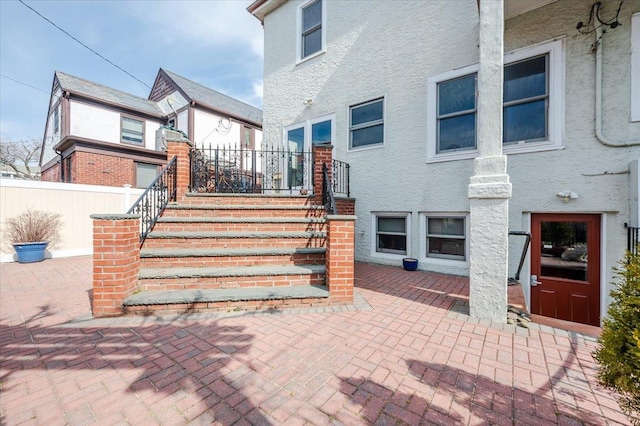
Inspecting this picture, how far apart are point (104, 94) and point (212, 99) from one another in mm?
5341

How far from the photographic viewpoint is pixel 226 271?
3939 millimetres

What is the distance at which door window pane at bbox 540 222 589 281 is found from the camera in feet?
15.3

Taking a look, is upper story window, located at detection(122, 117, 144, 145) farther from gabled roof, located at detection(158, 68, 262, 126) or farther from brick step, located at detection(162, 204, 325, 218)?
brick step, located at detection(162, 204, 325, 218)

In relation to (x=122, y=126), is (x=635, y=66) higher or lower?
lower

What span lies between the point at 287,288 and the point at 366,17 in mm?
7480

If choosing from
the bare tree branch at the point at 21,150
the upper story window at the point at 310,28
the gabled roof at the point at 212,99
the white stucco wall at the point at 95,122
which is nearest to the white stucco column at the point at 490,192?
the upper story window at the point at 310,28

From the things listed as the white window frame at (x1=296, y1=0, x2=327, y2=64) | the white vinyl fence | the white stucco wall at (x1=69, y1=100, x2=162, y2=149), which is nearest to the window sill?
the white window frame at (x1=296, y1=0, x2=327, y2=64)

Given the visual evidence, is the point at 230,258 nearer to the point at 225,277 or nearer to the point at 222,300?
the point at 225,277

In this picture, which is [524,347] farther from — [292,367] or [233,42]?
[233,42]

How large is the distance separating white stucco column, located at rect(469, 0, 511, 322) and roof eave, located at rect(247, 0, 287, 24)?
8.09 metres

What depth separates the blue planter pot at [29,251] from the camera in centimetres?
726

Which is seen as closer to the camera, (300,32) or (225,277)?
(225,277)

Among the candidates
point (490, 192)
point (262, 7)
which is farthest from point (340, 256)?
point (262, 7)

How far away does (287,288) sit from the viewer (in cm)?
394
